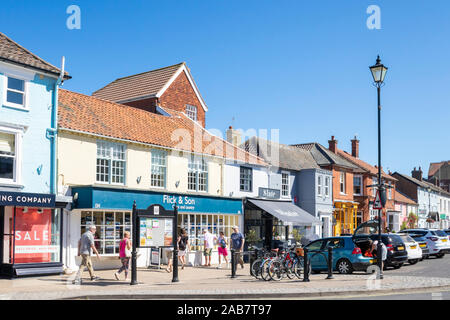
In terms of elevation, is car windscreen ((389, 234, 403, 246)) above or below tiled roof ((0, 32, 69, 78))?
below

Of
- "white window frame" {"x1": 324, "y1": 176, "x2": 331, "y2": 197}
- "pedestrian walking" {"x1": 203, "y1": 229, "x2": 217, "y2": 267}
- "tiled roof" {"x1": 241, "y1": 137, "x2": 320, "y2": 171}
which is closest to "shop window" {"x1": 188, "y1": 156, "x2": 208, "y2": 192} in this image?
"pedestrian walking" {"x1": 203, "y1": 229, "x2": 217, "y2": 267}

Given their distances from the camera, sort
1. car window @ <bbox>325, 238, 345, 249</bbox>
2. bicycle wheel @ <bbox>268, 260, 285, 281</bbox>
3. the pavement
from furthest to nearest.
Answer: car window @ <bbox>325, 238, 345, 249</bbox>
bicycle wheel @ <bbox>268, 260, 285, 281</bbox>
the pavement

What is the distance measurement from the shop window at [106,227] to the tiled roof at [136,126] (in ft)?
10.5

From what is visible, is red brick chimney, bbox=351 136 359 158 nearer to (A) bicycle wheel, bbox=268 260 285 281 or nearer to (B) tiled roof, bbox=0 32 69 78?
(A) bicycle wheel, bbox=268 260 285 281

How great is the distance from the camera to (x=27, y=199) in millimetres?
17406

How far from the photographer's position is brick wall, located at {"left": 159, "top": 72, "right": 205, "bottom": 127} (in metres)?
31.0

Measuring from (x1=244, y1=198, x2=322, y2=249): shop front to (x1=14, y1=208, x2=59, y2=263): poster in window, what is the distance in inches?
463

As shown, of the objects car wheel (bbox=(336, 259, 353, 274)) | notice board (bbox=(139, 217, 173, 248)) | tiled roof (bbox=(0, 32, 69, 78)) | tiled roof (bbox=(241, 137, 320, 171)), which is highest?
tiled roof (bbox=(0, 32, 69, 78))

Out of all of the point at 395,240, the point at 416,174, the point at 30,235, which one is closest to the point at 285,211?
the point at 395,240

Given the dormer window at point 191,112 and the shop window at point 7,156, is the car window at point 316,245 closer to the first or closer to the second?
the shop window at point 7,156

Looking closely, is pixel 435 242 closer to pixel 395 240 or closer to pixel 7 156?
pixel 395 240

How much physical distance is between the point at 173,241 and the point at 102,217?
185 inches

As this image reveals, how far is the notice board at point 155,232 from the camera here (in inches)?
A: 645
